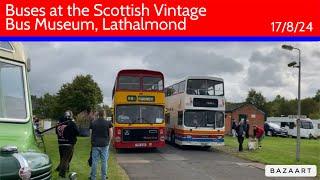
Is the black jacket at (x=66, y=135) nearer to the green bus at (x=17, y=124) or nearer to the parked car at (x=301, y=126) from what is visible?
the green bus at (x=17, y=124)

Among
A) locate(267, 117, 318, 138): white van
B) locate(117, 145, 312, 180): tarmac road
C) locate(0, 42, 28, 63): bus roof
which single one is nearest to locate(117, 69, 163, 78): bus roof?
locate(117, 145, 312, 180): tarmac road

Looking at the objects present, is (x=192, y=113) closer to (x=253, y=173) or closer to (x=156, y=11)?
(x=253, y=173)

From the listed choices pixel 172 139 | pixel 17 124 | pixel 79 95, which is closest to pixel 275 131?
pixel 79 95

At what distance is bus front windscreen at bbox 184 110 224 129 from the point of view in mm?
28594

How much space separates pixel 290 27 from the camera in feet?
26.1

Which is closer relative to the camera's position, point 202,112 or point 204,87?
point 202,112

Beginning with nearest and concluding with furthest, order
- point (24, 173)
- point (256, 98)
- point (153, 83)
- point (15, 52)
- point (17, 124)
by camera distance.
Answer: point (24, 173), point (17, 124), point (15, 52), point (153, 83), point (256, 98)

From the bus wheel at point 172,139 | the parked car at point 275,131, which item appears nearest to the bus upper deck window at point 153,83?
the bus wheel at point 172,139

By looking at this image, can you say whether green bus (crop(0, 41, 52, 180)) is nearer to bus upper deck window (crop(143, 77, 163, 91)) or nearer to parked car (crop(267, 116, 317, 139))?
bus upper deck window (crop(143, 77, 163, 91))

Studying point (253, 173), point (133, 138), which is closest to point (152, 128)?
point (133, 138)

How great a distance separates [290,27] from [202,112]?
2083 cm

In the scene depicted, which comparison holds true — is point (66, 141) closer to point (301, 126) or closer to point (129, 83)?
point (129, 83)

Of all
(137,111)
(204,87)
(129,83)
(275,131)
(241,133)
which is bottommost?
(275,131)

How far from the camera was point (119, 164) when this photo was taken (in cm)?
2031
